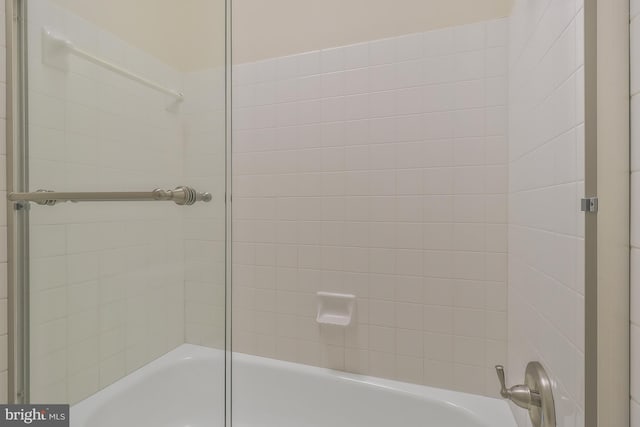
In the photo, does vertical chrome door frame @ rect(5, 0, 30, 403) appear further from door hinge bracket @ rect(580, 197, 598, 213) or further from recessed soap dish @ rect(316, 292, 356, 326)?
door hinge bracket @ rect(580, 197, 598, 213)

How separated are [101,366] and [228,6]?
3.51 feet

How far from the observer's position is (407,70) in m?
1.30

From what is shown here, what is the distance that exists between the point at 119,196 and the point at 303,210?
0.76 meters

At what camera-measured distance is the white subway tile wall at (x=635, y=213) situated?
1.55ft

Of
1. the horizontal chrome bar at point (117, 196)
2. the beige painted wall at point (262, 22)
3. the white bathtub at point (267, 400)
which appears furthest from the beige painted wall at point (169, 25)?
the white bathtub at point (267, 400)

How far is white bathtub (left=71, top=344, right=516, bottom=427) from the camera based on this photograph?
86 cm

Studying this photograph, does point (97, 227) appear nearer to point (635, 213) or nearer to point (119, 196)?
point (119, 196)

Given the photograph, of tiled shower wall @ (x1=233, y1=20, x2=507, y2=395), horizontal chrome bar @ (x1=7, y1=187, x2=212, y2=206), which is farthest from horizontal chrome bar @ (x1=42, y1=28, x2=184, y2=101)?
tiled shower wall @ (x1=233, y1=20, x2=507, y2=395)

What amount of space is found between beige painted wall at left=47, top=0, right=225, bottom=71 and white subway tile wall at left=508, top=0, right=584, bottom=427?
77 cm

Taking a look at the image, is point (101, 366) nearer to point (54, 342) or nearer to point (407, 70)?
point (54, 342)

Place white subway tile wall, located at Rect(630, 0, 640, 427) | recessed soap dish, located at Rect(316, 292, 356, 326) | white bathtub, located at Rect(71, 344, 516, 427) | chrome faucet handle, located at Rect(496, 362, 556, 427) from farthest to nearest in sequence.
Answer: recessed soap dish, located at Rect(316, 292, 356, 326) → white bathtub, located at Rect(71, 344, 516, 427) → chrome faucet handle, located at Rect(496, 362, 556, 427) → white subway tile wall, located at Rect(630, 0, 640, 427)

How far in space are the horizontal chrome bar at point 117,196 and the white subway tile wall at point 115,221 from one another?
0.02 metres

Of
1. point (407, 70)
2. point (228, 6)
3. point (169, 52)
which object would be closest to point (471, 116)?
point (407, 70)

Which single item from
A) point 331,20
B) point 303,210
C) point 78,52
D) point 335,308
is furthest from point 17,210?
point 331,20
